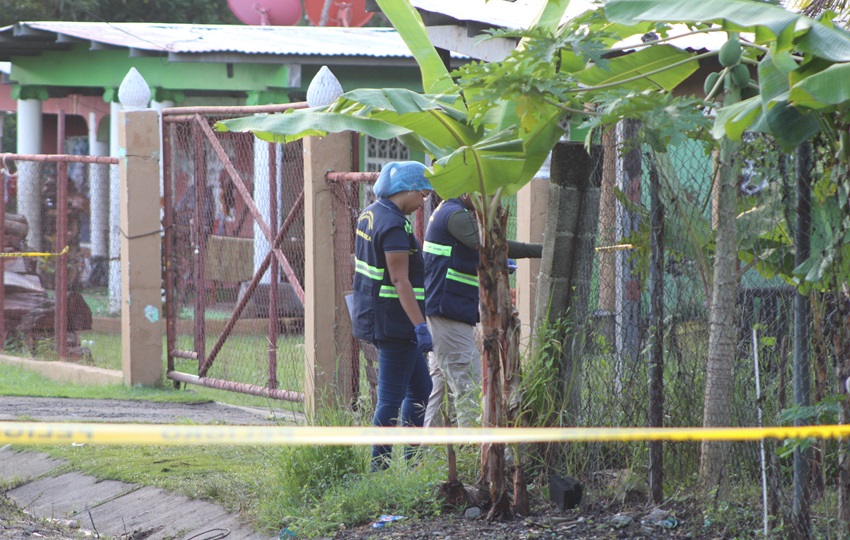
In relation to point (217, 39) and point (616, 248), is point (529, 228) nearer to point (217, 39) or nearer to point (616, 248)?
point (616, 248)

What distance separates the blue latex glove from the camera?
611 centimetres

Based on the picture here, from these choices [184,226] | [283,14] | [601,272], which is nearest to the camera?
[601,272]

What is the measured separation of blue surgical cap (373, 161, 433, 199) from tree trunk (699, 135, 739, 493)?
189cm

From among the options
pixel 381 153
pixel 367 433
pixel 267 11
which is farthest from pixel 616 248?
pixel 267 11

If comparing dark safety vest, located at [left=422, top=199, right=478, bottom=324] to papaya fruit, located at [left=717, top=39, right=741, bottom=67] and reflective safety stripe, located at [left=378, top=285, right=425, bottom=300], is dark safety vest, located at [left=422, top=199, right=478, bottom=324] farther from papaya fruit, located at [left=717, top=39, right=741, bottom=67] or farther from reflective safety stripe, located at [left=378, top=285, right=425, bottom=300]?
papaya fruit, located at [left=717, top=39, right=741, bottom=67]

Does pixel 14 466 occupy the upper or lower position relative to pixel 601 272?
lower

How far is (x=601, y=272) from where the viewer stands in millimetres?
6145

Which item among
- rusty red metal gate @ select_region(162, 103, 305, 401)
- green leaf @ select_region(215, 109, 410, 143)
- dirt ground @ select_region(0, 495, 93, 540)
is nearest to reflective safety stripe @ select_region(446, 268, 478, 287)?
green leaf @ select_region(215, 109, 410, 143)

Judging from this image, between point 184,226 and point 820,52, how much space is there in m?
7.14

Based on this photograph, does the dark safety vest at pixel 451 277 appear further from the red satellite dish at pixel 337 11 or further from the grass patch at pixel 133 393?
the red satellite dish at pixel 337 11

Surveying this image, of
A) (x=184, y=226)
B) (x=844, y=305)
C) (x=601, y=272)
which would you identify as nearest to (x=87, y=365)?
(x=184, y=226)

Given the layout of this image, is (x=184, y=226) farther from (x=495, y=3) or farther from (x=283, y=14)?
(x=283, y=14)

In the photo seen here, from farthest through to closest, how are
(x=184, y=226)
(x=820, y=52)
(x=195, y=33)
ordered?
(x=195, y=33) → (x=184, y=226) → (x=820, y=52)

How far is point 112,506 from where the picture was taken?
650cm
